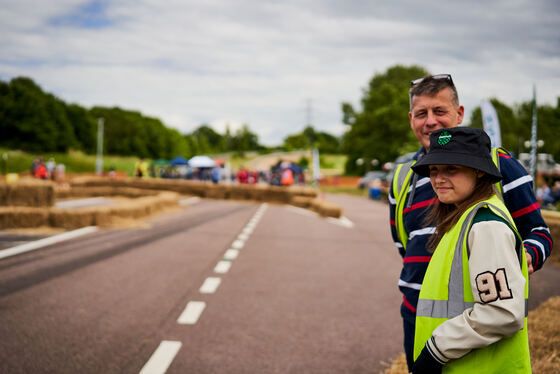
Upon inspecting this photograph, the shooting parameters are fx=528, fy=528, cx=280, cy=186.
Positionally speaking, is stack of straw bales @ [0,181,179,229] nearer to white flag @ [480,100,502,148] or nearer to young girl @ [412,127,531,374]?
white flag @ [480,100,502,148]

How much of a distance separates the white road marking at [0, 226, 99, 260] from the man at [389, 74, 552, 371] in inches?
297

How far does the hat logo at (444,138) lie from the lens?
2.06 m

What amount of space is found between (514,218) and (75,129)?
115502 millimetres

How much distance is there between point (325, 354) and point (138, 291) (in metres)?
2.93

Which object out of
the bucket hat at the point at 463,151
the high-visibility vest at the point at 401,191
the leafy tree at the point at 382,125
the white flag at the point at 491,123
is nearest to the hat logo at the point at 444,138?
the bucket hat at the point at 463,151

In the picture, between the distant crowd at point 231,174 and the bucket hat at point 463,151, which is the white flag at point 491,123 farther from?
the distant crowd at point 231,174

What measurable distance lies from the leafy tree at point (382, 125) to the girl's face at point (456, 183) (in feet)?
207

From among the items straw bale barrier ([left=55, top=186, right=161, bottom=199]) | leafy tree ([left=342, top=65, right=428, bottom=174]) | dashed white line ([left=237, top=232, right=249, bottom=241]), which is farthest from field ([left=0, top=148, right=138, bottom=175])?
dashed white line ([left=237, top=232, right=249, bottom=241])

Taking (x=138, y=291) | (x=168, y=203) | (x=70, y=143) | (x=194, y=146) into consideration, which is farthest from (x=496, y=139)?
(x=194, y=146)

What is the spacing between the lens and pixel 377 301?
253 inches

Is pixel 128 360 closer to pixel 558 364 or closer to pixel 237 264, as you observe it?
pixel 558 364

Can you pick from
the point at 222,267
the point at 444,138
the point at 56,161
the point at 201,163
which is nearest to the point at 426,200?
the point at 444,138

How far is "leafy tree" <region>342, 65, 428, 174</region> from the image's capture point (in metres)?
69.6

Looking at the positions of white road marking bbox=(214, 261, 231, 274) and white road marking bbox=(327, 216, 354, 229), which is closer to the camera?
white road marking bbox=(214, 261, 231, 274)
